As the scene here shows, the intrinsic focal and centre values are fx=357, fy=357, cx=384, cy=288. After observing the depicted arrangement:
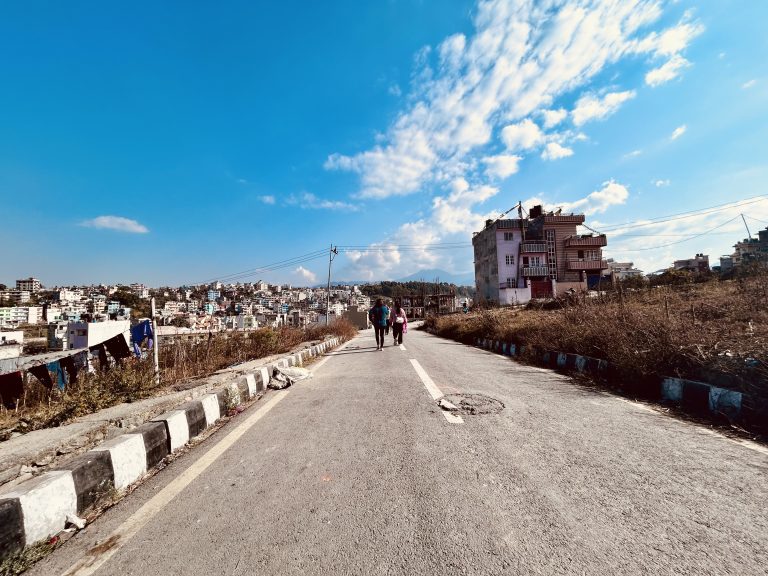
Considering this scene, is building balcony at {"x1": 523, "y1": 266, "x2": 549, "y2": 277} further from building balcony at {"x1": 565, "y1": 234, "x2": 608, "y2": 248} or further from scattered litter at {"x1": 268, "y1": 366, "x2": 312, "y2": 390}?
scattered litter at {"x1": 268, "y1": 366, "x2": 312, "y2": 390}

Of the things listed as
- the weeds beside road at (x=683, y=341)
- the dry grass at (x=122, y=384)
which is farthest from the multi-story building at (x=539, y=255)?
the dry grass at (x=122, y=384)

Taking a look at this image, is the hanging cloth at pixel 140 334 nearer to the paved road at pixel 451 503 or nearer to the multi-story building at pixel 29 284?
the paved road at pixel 451 503

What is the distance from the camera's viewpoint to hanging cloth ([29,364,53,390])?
213 inches

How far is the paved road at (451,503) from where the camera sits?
181cm

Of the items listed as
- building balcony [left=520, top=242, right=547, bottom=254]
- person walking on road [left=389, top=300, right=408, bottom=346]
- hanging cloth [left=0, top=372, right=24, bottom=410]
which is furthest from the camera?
building balcony [left=520, top=242, right=547, bottom=254]

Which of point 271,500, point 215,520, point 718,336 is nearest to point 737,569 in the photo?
point 271,500

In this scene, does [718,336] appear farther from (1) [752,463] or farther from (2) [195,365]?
(2) [195,365]

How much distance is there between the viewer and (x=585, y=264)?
50156 mm

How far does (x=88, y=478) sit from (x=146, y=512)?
1.87 feet

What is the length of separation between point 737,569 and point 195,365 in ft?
30.0

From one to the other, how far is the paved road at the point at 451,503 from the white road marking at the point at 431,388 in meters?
0.13

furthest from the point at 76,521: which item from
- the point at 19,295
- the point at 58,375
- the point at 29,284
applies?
the point at 29,284

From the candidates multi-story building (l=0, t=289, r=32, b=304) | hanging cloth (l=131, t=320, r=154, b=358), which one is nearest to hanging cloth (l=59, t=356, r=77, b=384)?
hanging cloth (l=131, t=320, r=154, b=358)

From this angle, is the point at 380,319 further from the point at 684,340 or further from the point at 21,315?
the point at 21,315
